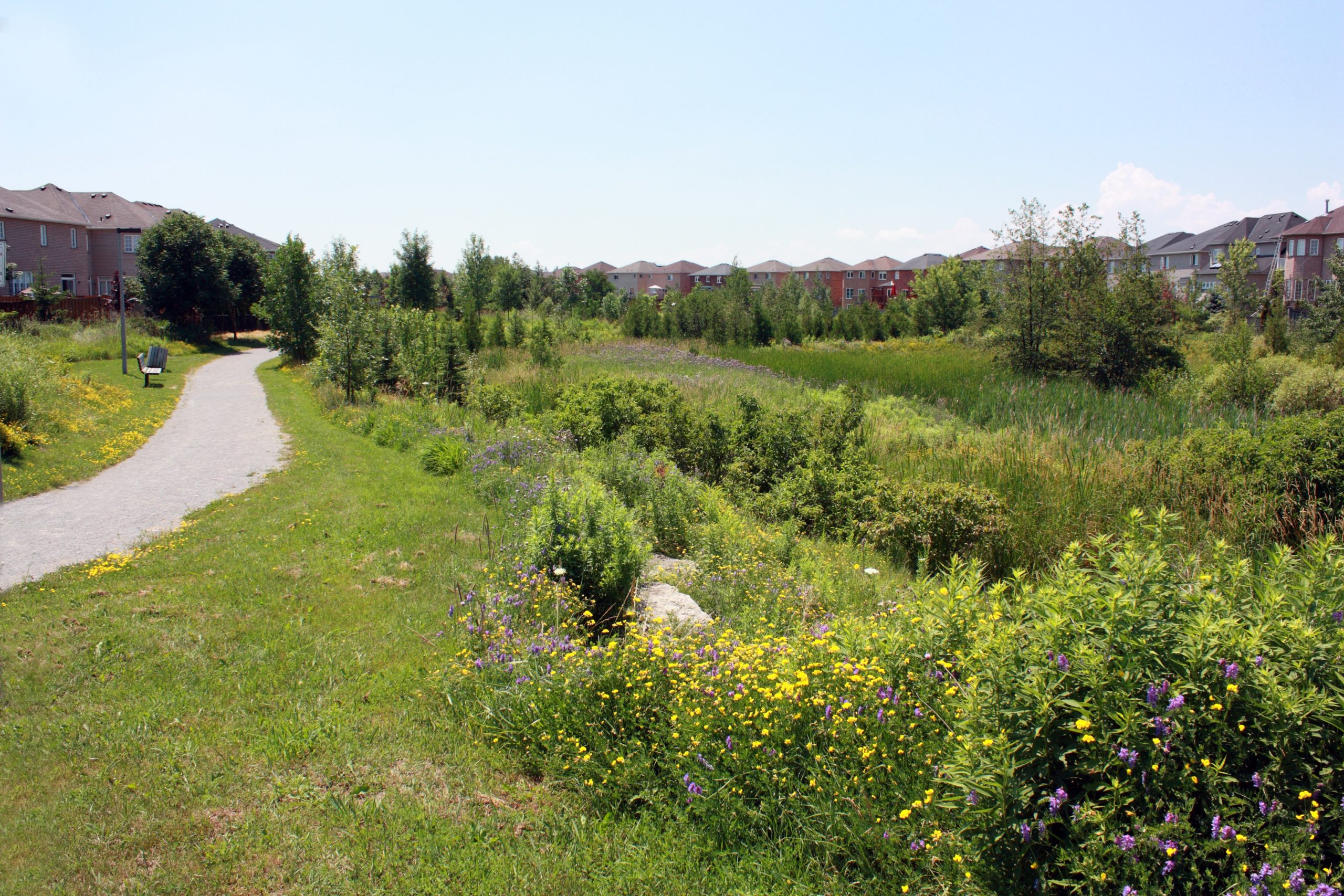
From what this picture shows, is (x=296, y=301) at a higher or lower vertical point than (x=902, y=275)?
lower

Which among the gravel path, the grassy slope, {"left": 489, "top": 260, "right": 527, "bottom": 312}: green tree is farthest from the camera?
{"left": 489, "top": 260, "right": 527, "bottom": 312}: green tree

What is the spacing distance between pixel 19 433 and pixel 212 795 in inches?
431

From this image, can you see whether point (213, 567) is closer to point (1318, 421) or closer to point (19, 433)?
point (19, 433)

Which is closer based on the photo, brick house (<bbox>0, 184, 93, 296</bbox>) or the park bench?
the park bench

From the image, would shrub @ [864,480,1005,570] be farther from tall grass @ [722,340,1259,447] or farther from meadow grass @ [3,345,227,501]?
meadow grass @ [3,345,227,501]

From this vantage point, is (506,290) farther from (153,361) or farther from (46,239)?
(153,361)

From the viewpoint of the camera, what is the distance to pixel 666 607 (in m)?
5.72

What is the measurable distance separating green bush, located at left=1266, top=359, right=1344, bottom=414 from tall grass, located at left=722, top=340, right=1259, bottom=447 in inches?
73.3

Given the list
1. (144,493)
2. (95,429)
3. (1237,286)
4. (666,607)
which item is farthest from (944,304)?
(666,607)

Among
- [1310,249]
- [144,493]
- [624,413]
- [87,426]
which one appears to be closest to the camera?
[144,493]

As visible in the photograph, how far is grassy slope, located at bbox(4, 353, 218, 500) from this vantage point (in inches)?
418

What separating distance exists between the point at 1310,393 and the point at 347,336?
21592 millimetres

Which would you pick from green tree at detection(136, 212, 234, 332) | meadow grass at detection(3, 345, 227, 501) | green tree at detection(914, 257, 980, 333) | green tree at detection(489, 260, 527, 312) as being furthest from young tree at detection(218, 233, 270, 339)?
green tree at detection(914, 257, 980, 333)

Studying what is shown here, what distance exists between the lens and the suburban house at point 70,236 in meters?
40.8
